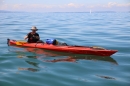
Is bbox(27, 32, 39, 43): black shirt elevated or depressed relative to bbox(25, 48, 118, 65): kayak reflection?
elevated

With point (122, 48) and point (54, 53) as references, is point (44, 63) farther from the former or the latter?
point (122, 48)

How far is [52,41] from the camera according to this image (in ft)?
38.0

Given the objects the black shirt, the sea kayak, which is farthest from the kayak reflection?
the black shirt

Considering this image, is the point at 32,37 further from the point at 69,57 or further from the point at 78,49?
the point at 78,49

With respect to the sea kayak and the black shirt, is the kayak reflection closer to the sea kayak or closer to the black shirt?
the sea kayak

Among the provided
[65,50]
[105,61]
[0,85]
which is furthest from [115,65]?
[0,85]

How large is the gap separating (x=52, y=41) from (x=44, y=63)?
2462 millimetres

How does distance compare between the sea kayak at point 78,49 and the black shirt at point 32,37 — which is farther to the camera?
the black shirt at point 32,37

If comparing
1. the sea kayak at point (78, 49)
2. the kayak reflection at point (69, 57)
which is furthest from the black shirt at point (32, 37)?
the kayak reflection at point (69, 57)

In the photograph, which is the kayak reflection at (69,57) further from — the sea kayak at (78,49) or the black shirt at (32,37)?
the black shirt at (32,37)

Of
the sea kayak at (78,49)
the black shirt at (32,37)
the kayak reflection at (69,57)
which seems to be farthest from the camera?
the black shirt at (32,37)

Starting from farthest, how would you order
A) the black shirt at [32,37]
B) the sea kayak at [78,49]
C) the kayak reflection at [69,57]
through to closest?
the black shirt at [32,37], the sea kayak at [78,49], the kayak reflection at [69,57]

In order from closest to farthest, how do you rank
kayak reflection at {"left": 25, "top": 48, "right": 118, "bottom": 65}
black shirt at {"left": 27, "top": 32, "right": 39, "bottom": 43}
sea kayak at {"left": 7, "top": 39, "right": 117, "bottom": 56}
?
kayak reflection at {"left": 25, "top": 48, "right": 118, "bottom": 65}, sea kayak at {"left": 7, "top": 39, "right": 117, "bottom": 56}, black shirt at {"left": 27, "top": 32, "right": 39, "bottom": 43}

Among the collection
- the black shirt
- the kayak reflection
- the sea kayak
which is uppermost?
the black shirt
